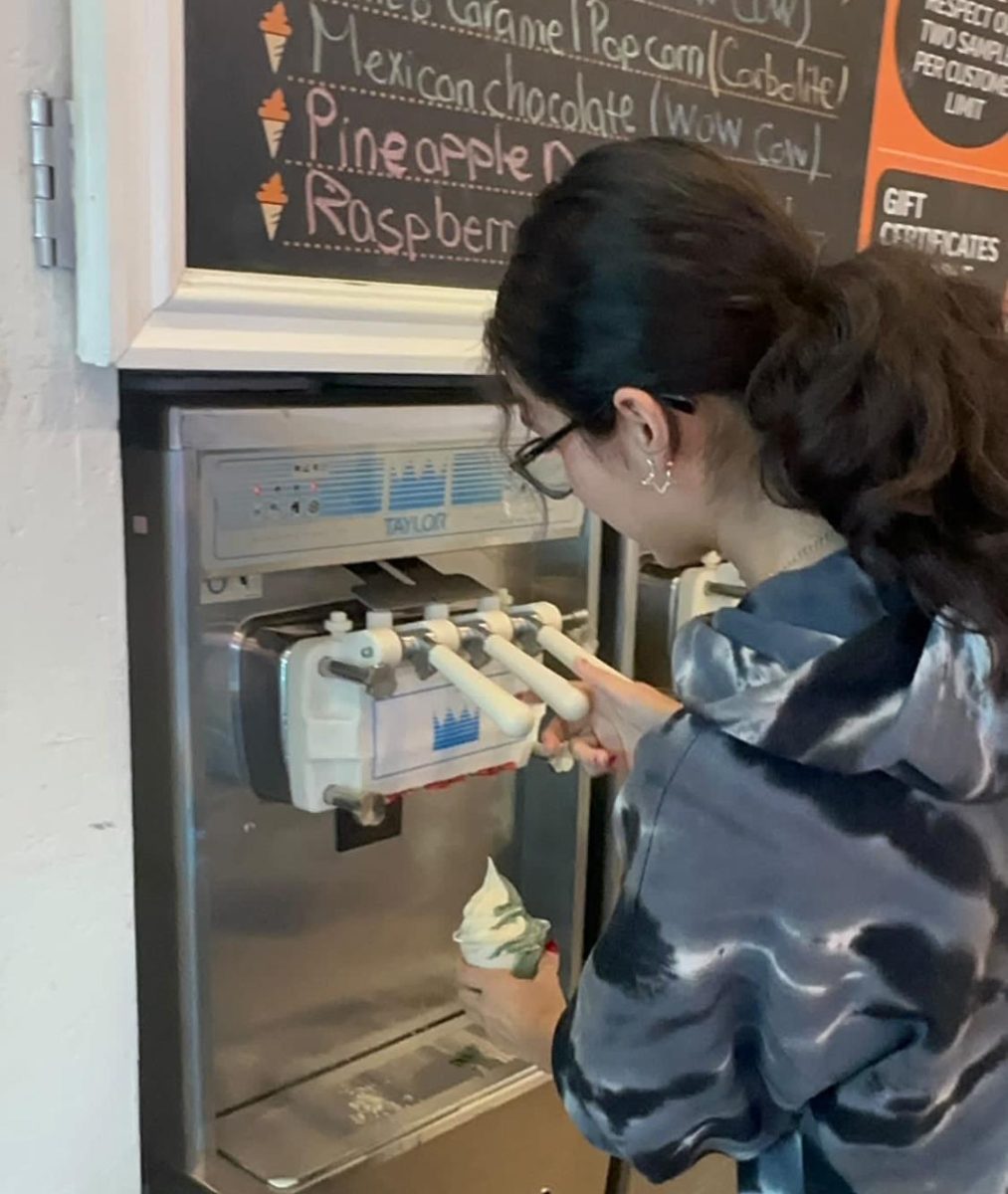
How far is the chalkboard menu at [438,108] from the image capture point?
0.85 meters

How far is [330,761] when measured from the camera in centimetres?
98

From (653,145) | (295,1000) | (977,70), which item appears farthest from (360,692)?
(977,70)

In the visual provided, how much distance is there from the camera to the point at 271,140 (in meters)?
0.86

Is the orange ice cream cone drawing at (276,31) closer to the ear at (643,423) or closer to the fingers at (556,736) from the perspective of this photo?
the ear at (643,423)

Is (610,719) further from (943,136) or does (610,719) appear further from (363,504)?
(943,136)

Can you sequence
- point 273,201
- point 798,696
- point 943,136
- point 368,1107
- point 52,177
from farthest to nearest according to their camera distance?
point 943,136, point 368,1107, point 273,201, point 52,177, point 798,696

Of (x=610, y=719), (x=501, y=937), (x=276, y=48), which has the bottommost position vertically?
(x=501, y=937)

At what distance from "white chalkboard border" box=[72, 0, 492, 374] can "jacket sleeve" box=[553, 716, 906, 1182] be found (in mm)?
381

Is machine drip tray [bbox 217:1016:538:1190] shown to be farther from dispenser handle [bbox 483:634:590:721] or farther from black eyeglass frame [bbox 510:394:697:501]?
black eyeglass frame [bbox 510:394:697:501]

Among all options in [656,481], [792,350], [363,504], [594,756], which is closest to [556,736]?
[594,756]

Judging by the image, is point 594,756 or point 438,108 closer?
point 438,108

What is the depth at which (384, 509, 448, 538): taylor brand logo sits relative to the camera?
1.01 metres

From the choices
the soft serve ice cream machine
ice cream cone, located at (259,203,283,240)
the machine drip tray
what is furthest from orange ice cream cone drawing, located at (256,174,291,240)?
the machine drip tray

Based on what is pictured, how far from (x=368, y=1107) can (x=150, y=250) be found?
69 centimetres
